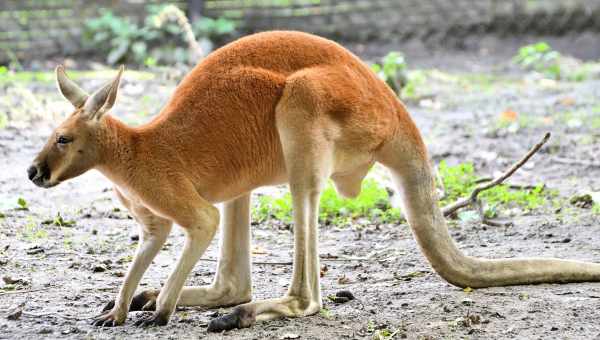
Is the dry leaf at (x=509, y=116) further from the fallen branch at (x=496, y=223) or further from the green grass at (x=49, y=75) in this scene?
the green grass at (x=49, y=75)

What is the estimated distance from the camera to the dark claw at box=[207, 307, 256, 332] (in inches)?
147

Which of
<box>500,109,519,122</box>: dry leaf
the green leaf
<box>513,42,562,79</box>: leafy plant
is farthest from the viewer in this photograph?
<box>513,42,562,79</box>: leafy plant

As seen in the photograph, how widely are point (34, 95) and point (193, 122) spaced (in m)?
5.09

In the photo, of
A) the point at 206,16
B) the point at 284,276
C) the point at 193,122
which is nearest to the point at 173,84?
the point at 206,16

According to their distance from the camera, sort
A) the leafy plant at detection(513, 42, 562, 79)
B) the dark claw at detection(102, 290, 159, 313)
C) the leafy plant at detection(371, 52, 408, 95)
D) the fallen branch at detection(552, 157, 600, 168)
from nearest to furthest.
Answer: the dark claw at detection(102, 290, 159, 313) < the fallen branch at detection(552, 157, 600, 168) < the leafy plant at detection(371, 52, 408, 95) < the leafy plant at detection(513, 42, 562, 79)

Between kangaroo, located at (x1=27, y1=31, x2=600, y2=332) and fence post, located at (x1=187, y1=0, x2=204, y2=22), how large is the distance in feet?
23.0

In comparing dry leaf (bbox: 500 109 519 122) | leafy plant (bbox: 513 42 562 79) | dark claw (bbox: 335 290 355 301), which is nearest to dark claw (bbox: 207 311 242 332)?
Answer: dark claw (bbox: 335 290 355 301)

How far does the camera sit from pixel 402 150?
4172 mm

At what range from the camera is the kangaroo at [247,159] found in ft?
12.3

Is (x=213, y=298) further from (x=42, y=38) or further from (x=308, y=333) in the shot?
(x=42, y=38)

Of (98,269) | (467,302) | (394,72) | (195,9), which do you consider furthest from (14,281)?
(195,9)

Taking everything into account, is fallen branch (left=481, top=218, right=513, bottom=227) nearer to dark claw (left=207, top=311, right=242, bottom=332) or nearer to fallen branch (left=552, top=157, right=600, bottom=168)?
fallen branch (left=552, top=157, right=600, bottom=168)

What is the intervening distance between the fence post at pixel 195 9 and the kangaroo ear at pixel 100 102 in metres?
7.42

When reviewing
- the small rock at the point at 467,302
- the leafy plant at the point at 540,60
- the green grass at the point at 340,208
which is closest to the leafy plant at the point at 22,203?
the green grass at the point at 340,208
